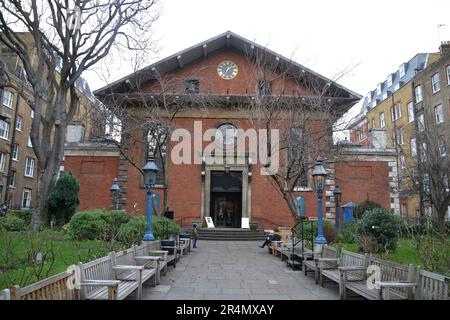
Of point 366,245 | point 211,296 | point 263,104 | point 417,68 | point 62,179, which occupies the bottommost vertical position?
point 211,296

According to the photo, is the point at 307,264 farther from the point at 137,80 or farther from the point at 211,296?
the point at 137,80

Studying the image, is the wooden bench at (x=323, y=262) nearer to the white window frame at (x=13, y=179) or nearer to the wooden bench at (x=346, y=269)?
the wooden bench at (x=346, y=269)

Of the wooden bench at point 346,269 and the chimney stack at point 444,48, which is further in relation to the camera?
the chimney stack at point 444,48

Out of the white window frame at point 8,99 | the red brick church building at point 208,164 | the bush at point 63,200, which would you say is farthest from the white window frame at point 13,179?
the bush at point 63,200

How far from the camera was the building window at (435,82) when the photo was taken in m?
33.1

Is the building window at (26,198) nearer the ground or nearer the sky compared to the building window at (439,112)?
nearer the ground

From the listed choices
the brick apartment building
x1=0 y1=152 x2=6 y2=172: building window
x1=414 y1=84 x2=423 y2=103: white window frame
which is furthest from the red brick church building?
x1=414 y1=84 x2=423 y2=103: white window frame

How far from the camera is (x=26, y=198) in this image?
35.4 m

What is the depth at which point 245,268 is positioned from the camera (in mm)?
11477

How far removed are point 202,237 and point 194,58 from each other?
36.3 feet

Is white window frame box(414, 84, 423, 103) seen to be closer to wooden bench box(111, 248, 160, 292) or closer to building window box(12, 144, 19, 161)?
wooden bench box(111, 248, 160, 292)

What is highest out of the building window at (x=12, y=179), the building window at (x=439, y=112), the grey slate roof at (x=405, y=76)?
the grey slate roof at (x=405, y=76)

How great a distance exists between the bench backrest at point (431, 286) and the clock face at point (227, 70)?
20.4 meters
